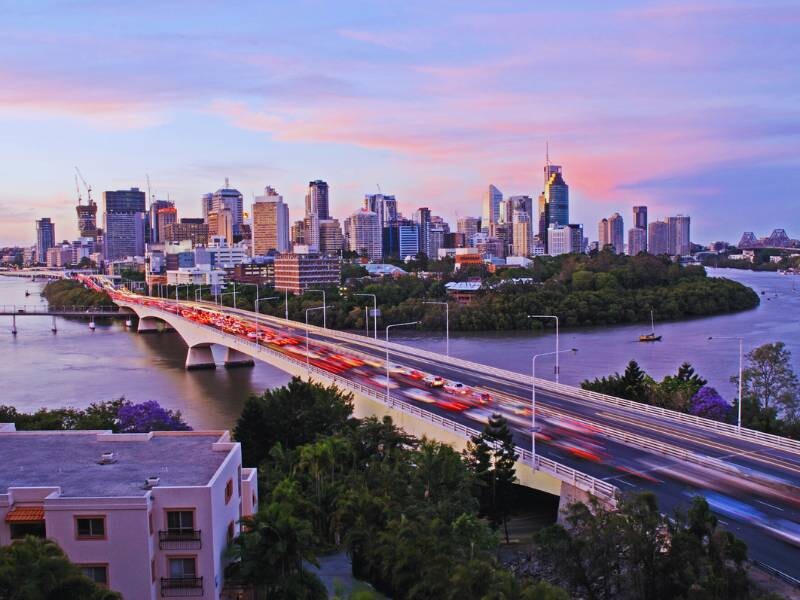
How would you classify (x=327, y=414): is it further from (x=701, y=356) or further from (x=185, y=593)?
(x=701, y=356)

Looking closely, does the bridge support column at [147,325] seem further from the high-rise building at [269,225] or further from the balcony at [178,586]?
the high-rise building at [269,225]

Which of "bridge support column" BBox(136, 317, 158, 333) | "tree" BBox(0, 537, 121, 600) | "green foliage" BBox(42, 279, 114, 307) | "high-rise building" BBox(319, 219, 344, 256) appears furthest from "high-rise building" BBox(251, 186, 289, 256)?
"tree" BBox(0, 537, 121, 600)

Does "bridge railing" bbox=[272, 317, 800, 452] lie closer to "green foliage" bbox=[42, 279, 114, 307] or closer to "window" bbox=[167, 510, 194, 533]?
"window" bbox=[167, 510, 194, 533]

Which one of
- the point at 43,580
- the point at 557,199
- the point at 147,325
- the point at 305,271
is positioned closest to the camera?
the point at 43,580

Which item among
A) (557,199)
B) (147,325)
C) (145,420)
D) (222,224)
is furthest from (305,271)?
(557,199)

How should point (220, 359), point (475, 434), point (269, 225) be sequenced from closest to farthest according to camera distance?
point (475, 434) < point (220, 359) < point (269, 225)

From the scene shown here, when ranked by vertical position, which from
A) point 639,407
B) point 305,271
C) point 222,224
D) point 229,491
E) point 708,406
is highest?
point 222,224

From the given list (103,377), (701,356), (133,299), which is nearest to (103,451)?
(103,377)

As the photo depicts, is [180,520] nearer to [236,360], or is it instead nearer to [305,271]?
[236,360]
